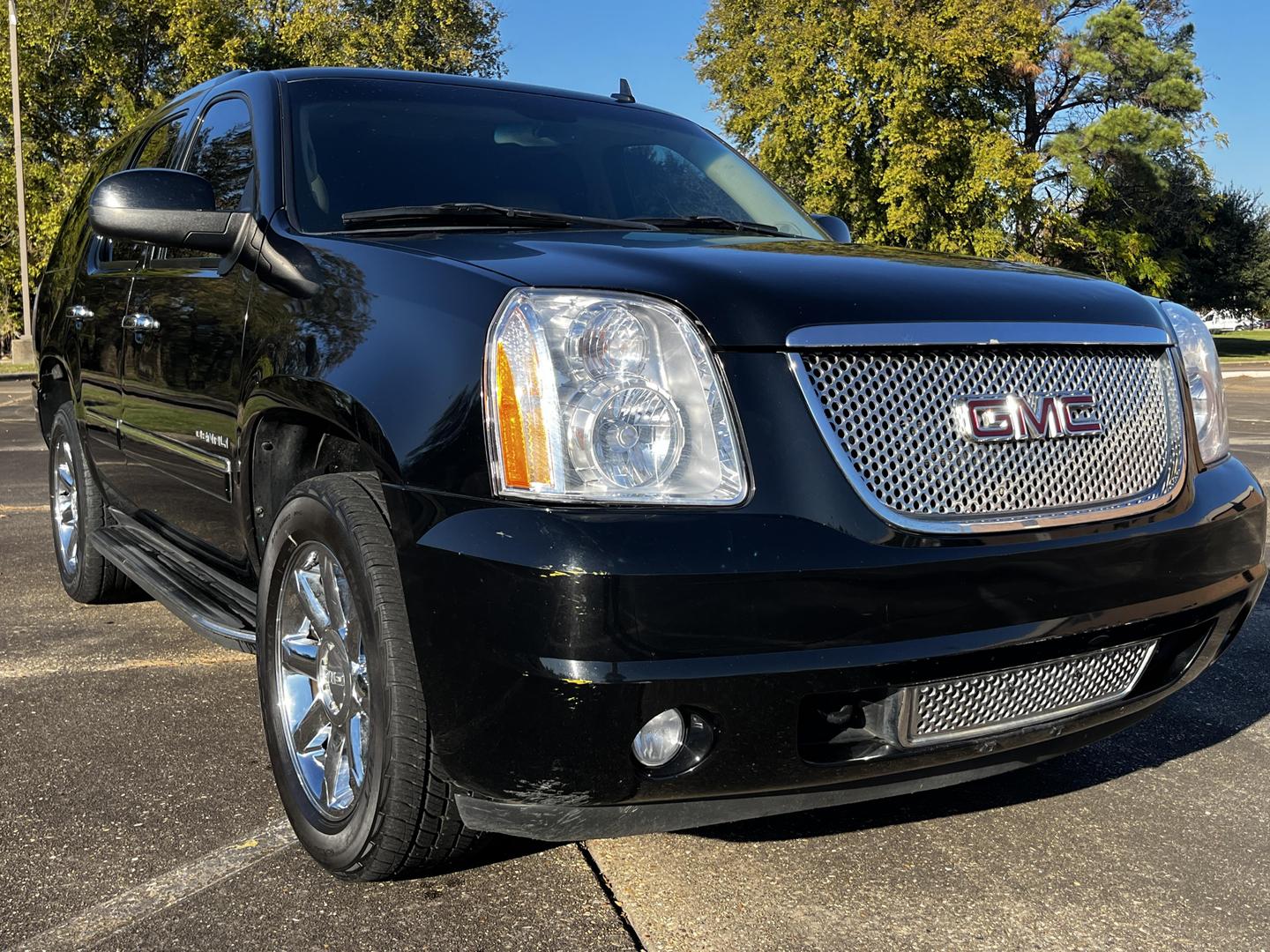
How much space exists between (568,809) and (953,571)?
0.77 meters

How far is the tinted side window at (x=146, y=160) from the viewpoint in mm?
4027

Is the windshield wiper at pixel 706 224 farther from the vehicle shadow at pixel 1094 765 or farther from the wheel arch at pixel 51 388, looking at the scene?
the wheel arch at pixel 51 388

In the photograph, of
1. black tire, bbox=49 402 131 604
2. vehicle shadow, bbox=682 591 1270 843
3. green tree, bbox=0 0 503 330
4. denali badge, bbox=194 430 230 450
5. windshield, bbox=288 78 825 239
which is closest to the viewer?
vehicle shadow, bbox=682 591 1270 843

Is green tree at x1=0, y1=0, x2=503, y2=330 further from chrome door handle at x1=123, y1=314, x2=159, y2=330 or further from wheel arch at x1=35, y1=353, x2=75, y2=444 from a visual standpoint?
chrome door handle at x1=123, y1=314, x2=159, y2=330

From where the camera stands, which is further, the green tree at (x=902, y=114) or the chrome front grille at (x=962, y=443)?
the green tree at (x=902, y=114)

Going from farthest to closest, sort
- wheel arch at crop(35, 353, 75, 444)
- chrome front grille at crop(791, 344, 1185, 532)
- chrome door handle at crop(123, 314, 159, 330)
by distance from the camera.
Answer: wheel arch at crop(35, 353, 75, 444) < chrome door handle at crop(123, 314, 159, 330) < chrome front grille at crop(791, 344, 1185, 532)

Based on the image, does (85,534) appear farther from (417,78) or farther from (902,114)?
(902,114)

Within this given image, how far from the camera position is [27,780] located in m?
3.04

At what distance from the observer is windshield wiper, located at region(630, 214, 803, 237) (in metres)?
3.36

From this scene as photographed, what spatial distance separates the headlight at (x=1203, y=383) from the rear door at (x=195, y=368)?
2.19 meters

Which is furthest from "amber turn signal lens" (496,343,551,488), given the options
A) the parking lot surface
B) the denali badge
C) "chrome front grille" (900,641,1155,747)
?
the denali badge

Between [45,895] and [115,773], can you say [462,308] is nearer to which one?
[45,895]

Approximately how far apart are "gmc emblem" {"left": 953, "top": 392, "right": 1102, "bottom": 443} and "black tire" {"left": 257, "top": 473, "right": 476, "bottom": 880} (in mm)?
1072

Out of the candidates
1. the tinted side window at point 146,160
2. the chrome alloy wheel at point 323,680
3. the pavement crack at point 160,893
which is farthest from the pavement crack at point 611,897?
the tinted side window at point 146,160
